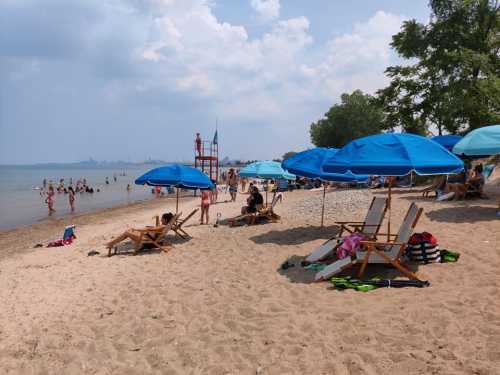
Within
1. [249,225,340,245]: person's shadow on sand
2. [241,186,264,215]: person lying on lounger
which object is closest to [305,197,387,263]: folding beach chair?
[249,225,340,245]: person's shadow on sand

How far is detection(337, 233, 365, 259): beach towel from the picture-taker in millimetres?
6332

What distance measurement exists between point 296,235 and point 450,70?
55.4ft

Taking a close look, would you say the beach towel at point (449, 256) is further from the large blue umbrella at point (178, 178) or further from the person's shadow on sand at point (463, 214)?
the large blue umbrella at point (178, 178)

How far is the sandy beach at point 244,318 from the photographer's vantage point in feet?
12.3

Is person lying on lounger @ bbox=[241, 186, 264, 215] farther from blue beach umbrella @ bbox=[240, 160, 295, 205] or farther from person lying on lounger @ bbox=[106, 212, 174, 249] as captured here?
person lying on lounger @ bbox=[106, 212, 174, 249]

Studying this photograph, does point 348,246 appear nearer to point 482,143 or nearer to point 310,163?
point 310,163

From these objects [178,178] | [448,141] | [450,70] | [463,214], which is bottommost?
[463,214]

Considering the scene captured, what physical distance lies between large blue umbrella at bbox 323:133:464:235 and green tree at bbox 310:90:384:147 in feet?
154

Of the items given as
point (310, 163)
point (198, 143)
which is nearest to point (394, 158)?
point (310, 163)

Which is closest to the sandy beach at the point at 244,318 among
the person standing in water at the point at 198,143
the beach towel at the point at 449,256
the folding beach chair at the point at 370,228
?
the beach towel at the point at 449,256

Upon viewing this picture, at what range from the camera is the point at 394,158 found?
227 inches

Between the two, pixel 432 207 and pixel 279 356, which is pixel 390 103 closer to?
pixel 432 207

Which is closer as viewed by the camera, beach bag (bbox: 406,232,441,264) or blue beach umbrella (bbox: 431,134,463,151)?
beach bag (bbox: 406,232,441,264)

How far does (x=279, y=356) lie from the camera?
388 centimetres
